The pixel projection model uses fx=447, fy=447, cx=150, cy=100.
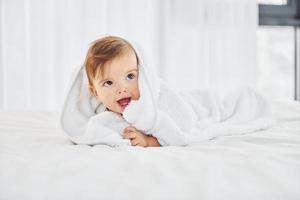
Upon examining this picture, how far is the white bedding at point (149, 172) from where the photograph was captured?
0.59 m

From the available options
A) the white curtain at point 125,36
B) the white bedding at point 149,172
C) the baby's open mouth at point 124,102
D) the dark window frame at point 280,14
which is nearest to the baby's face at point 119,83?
the baby's open mouth at point 124,102

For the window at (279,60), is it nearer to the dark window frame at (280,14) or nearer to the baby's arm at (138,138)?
the dark window frame at (280,14)

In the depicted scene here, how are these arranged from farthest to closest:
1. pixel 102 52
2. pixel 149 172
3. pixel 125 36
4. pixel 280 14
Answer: pixel 280 14 < pixel 125 36 < pixel 102 52 < pixel 149 172

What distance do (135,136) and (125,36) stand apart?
1.56 meters

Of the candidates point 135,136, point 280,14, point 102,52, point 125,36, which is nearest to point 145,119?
point 135,136

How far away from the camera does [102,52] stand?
3.18 ft

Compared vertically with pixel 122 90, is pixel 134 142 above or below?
below

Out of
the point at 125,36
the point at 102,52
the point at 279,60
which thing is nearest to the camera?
the point at 102,52

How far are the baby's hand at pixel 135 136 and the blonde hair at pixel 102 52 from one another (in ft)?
0.44

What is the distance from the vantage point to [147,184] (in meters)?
0.62

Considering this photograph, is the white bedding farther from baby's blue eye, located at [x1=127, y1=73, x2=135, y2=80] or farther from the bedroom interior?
baby's blue eye, located at [x1=127, y1=73, x2=135, y2=80]

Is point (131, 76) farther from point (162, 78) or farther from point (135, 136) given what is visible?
point (162, 78)

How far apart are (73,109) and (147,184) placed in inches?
19.4

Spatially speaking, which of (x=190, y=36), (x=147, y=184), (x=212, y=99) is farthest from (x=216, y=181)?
(x=190, y=36)
